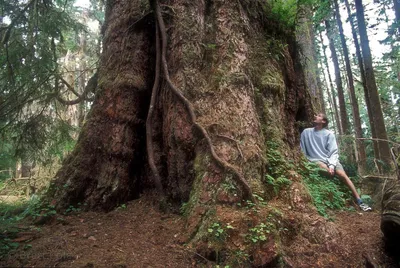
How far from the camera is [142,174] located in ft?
17.0

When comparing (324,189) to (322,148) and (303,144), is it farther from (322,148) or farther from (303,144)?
(303,144)

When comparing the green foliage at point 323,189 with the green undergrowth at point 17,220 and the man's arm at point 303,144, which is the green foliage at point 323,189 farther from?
the green undergrowth at point 17,220

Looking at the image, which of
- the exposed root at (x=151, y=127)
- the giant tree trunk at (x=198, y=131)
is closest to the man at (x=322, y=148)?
the giant tree trunk at (x=198, y=131)

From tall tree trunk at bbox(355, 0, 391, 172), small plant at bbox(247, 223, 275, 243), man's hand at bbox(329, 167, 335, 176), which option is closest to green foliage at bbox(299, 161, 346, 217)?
man's hand at bbox(329, 167, 335, 176)

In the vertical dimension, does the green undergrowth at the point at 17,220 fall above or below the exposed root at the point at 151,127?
below

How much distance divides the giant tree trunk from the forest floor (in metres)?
0.23

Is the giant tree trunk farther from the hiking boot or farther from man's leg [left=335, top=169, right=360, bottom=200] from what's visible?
the hiking boot

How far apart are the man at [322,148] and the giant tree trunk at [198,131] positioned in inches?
28.0

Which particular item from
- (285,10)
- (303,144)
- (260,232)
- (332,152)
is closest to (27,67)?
(260,232)

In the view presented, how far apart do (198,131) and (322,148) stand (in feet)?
11.8

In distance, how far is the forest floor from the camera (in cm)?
325

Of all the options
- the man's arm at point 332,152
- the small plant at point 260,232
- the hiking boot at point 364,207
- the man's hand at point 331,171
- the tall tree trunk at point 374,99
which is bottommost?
the hiking boot at point 364,207

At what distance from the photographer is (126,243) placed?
12.1 ft

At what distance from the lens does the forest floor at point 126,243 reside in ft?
10.7
